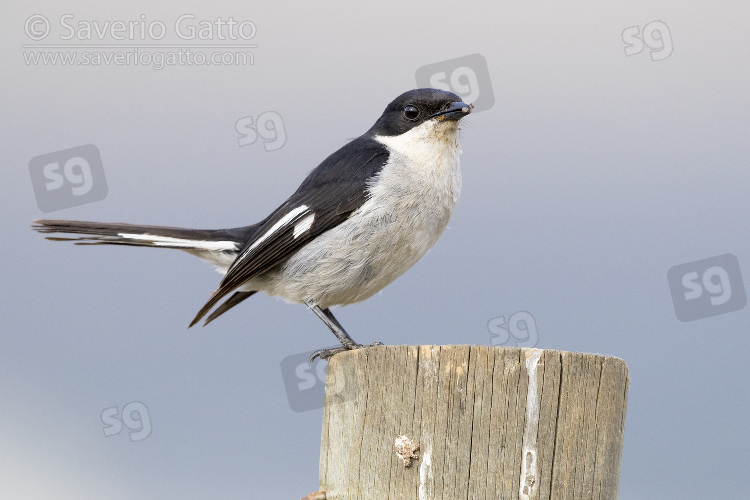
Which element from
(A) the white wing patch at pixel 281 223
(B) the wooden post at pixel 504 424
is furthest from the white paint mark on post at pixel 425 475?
(A) the white wing patch at pixel 281 223

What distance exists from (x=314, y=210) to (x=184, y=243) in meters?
1.25

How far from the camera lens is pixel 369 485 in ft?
10.8

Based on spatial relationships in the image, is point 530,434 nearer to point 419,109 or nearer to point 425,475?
point 425,475

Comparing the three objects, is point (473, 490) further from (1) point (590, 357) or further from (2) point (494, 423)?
(1) point (590, 357)

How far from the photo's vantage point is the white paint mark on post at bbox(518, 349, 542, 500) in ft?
9.89

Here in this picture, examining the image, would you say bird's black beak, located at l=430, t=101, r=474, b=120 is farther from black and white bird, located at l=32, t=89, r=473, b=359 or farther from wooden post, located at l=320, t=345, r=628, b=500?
wooden post, located at l=320, t=345, r=628, b=500

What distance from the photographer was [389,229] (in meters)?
4.89

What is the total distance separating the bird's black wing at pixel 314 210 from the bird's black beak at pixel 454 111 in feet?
1.59

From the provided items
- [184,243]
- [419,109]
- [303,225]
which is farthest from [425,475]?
[184,243]

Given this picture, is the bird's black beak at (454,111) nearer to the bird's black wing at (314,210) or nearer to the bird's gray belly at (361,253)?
the bird's black wing at (314,210)

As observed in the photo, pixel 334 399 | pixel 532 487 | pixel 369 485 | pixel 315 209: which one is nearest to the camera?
pixel 532 487

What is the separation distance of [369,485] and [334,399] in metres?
0.48

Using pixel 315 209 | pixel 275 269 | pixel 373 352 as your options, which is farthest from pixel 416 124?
pixel 373 352

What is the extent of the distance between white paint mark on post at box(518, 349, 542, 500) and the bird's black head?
261 cm
